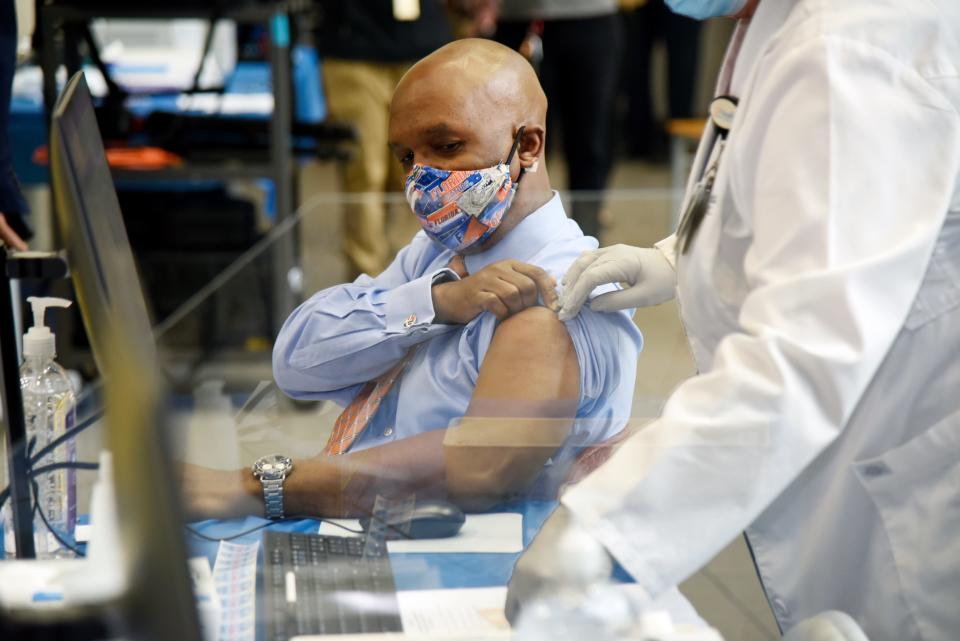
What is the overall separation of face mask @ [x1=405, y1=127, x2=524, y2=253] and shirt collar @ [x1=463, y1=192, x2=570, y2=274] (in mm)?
22

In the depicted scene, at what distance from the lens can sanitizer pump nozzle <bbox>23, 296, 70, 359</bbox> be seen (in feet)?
4.25

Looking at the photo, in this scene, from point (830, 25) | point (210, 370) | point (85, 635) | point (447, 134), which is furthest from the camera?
point (210, 370)

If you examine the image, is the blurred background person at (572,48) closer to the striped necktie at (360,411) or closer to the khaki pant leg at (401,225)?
the khaki pant leg at (401,225)

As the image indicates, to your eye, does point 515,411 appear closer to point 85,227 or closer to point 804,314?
point 804,314

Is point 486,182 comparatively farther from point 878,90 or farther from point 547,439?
point 878,90

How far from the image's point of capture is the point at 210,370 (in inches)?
89.7

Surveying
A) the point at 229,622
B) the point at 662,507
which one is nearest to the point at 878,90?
the point at 662,507

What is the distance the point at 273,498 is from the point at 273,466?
0.14 ft

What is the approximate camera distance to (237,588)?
1040 mm

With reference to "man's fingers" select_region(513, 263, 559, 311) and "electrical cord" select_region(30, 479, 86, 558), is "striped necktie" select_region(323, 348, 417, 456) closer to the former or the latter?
"man's fingers" select_region(513, 263, 559, 311)

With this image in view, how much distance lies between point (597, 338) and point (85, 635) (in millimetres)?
696

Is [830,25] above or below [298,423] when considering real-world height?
above

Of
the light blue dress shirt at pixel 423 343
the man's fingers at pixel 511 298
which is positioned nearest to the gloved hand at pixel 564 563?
the light blue dress shirt at pixel 423 343

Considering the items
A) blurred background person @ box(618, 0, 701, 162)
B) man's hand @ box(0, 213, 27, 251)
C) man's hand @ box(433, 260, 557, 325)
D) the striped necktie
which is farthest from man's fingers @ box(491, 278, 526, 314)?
blurred background person @ box(618, 0, 701, 162)
